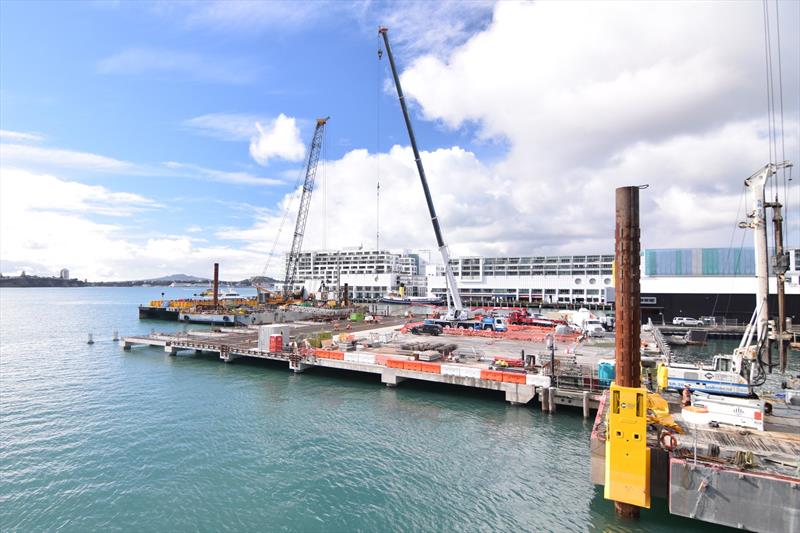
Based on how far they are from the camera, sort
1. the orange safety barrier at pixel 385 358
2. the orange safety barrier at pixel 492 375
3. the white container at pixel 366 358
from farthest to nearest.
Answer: the white container at pixel 366 358 < the orange safety barrier at pixel 385 358 < the orange safety barrier at pixel 492 375

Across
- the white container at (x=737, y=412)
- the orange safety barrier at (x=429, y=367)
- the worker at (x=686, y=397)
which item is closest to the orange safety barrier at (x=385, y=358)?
the orange safety barrier at (x=429, y=367)

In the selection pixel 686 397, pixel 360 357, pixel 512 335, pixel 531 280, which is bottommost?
pixel 360 357

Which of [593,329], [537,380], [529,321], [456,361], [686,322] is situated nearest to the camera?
[537,380]

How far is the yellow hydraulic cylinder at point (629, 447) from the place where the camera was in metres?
13.9

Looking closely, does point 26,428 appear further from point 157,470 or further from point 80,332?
point 80,332

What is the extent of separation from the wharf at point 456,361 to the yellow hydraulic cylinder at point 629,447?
39.0 feet

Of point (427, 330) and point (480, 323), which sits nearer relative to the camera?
point (427, 330)

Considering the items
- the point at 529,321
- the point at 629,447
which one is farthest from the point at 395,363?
the point at 529,321

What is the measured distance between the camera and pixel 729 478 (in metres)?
13.1

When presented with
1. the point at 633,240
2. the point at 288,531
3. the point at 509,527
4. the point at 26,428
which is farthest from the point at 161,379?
the point at 633,240

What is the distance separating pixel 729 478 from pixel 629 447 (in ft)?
9.35

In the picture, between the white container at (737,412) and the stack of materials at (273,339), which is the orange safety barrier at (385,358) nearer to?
the stack of materials at (273,339)

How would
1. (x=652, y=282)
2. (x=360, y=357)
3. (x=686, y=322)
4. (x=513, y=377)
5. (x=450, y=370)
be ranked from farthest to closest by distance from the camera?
(x=652, y=282)
(x=686, y=322)
(x=360, y=357)
(x=450, y=370)
(x=513, y=377)

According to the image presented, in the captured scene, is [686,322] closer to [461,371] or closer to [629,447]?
[461,371]
